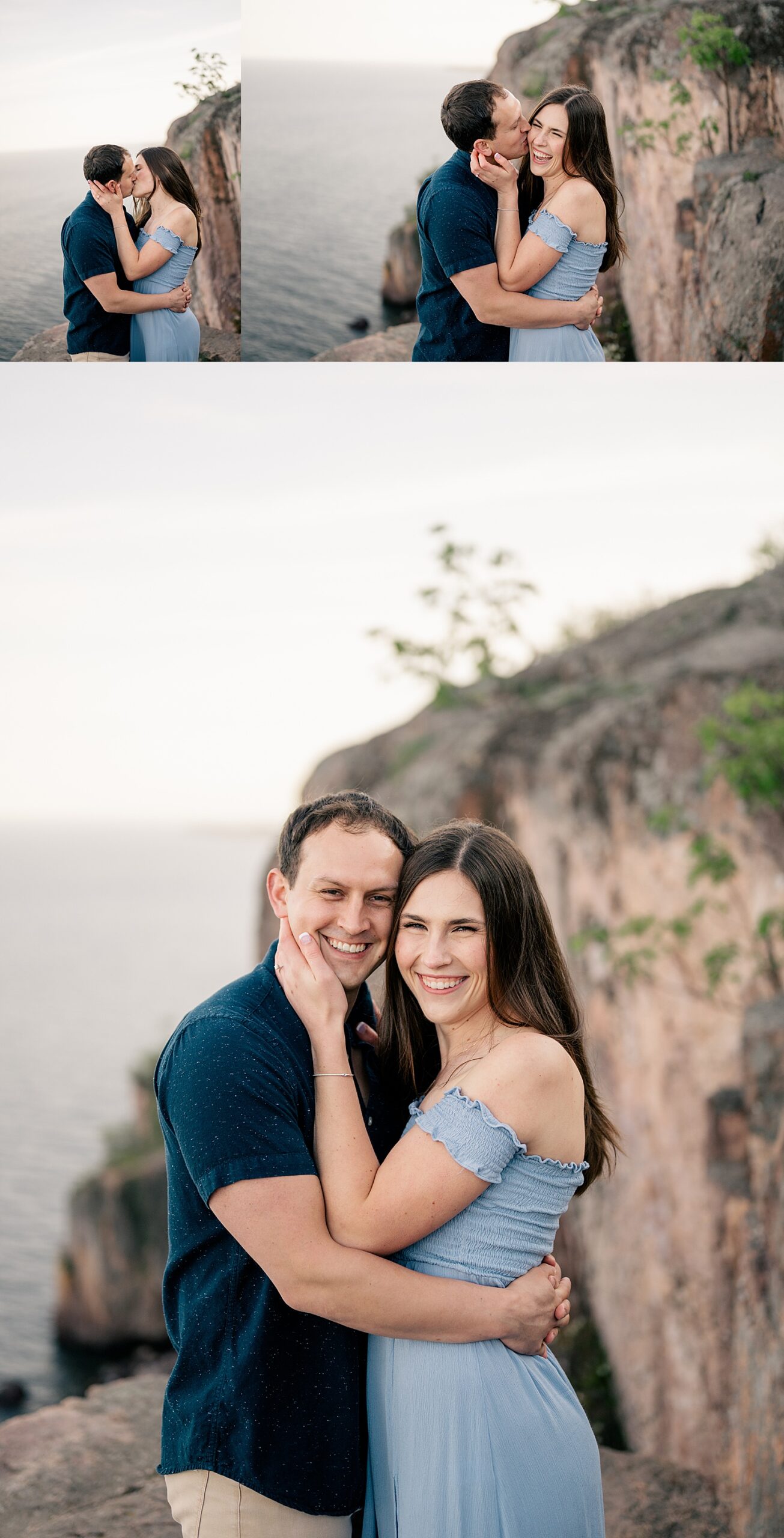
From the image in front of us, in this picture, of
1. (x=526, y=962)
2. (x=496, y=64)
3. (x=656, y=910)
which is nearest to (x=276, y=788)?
(x=656, y=910)

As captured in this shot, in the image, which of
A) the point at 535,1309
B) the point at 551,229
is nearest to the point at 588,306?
the point at 551,229

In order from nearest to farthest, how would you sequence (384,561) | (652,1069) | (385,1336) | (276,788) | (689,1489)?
(385,1336), (689,1489), (652,1069), (384,561), (276,788)

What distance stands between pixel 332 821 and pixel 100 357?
3048mm

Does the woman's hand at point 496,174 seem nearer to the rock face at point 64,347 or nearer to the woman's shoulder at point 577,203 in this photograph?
the woman's shoulder at point 577,203

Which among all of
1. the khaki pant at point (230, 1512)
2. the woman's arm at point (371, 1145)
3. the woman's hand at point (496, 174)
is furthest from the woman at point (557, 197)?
the khaki pant at point (230, 1512)

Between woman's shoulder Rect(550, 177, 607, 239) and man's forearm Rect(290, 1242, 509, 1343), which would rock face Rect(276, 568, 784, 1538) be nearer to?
woman's shoulder Rect(550, 177, 607, 239)

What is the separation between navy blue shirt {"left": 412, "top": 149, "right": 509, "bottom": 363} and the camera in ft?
11.4

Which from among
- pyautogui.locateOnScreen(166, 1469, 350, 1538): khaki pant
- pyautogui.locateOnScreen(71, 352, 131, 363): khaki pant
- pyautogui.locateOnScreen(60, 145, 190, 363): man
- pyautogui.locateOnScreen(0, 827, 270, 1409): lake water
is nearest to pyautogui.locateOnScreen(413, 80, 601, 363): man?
pyautogui.locateOnScreen(60, 145, 190, 363): man

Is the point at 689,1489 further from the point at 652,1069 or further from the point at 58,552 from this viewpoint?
the point at 58,552

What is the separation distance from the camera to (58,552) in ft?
16.9

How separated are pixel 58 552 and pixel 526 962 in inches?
152

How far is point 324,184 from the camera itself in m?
4.59

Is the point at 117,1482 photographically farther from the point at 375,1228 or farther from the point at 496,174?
the point at 496,174

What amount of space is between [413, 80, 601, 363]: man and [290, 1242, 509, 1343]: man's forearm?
285cm
